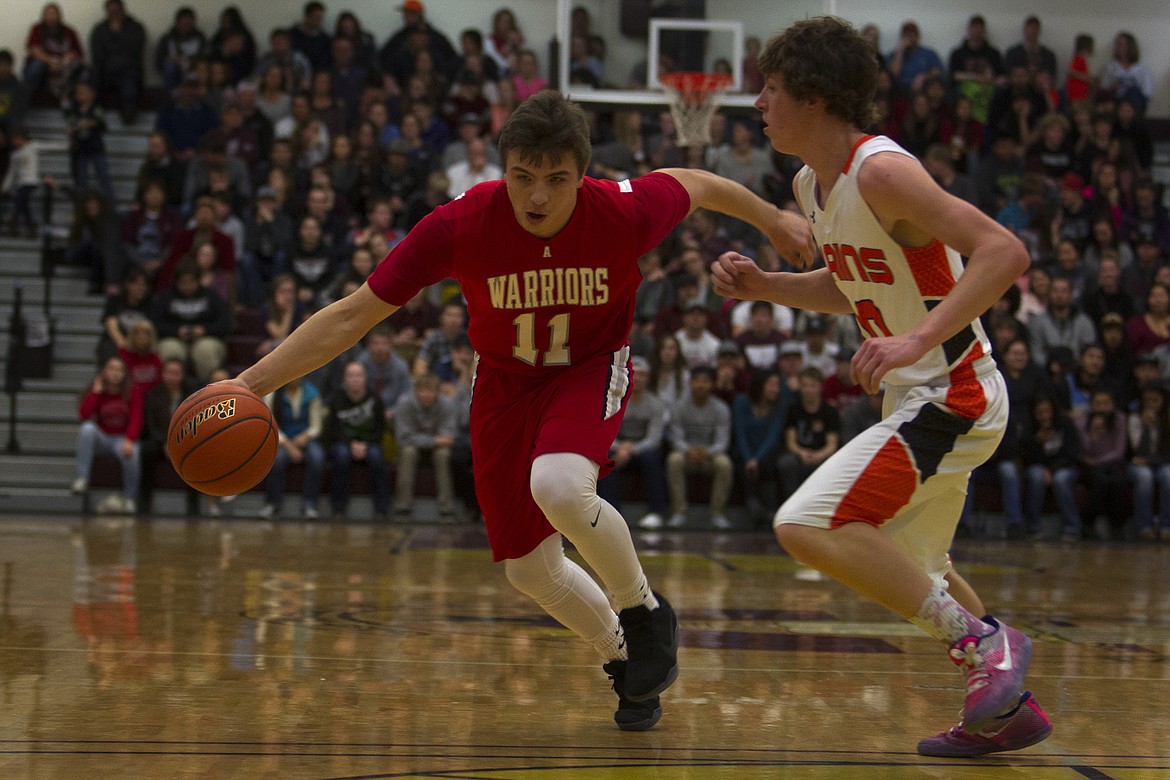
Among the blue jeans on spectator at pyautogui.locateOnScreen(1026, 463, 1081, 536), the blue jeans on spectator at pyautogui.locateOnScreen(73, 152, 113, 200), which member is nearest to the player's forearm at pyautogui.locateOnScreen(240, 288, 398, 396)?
the blue jeans on spectator at pyautogui.locateOnScreen(1026, 463, 1081, 536)

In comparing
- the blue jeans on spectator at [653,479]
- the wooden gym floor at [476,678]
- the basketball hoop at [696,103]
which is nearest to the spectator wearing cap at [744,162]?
the basketball hoop at [696,103]

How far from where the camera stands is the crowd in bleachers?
11742mm

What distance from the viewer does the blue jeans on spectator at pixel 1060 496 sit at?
460 inches

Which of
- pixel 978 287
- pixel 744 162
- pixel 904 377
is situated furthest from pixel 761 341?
pixel 978 287

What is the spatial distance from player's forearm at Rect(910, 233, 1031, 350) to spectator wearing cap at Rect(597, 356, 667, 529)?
825 centimetres

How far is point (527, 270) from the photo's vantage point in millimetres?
3768

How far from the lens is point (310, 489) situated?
11.5m

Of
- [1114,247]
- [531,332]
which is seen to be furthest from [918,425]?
[1114,247]

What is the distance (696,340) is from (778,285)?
27.4ft

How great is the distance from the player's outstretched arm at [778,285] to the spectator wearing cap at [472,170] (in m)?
9.97

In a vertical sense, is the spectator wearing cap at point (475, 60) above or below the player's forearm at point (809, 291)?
above

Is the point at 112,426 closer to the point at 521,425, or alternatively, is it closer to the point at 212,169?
the point at 212,169

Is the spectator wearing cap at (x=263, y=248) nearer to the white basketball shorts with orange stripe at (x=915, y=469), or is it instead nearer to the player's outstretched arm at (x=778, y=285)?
the player's outstretched arm at (x=778, y=285)

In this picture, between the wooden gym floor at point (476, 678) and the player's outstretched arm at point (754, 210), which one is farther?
the player's outstretched arm at point (754, 210)
